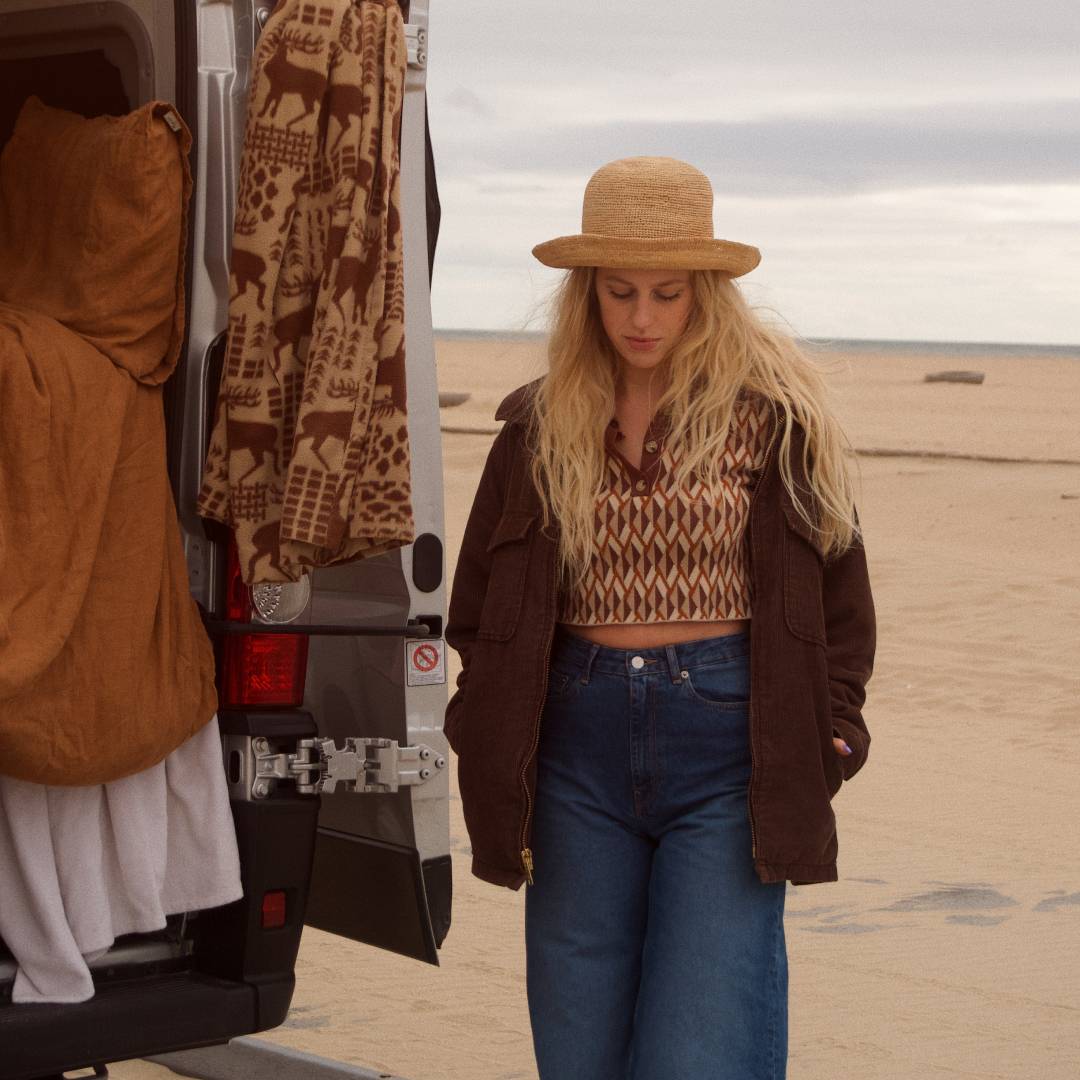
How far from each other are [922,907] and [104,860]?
354 cm

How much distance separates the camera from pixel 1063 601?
12.6 metres

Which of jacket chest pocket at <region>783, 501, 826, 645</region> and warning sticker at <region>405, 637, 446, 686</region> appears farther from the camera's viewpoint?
warning sticker at <region>405, 637, 446, 686</region>

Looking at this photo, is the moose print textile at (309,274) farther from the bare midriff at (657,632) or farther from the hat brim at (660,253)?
the bare midriff at (657,632)

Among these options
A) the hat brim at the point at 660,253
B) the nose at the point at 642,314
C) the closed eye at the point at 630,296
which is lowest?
the nose at the point at 642,314

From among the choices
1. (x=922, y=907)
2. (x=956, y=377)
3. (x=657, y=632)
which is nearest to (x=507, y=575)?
(x=657, y=632)

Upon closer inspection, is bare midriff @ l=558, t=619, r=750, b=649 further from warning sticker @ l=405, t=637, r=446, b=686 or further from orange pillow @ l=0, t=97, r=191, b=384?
orange pillow @ l=0, t=97, r=191, b=384

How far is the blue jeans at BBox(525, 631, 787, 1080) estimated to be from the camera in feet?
9.71

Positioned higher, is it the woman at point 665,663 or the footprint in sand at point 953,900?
the woman at point 665,663

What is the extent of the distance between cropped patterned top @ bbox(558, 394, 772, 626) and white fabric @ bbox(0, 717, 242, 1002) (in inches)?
31.1

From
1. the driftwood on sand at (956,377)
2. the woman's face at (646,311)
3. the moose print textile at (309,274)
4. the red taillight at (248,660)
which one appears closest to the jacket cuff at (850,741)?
the woman's face at (646,311)

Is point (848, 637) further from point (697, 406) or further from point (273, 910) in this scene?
point (273, 910)

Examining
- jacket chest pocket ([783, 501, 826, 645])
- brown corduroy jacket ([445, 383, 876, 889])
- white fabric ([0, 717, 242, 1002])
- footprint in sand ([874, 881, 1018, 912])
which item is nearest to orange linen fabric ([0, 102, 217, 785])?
white fabric ([0, 717, 242, 1002])

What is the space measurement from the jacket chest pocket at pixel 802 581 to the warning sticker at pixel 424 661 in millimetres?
872

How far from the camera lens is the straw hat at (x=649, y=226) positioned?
122 inches
